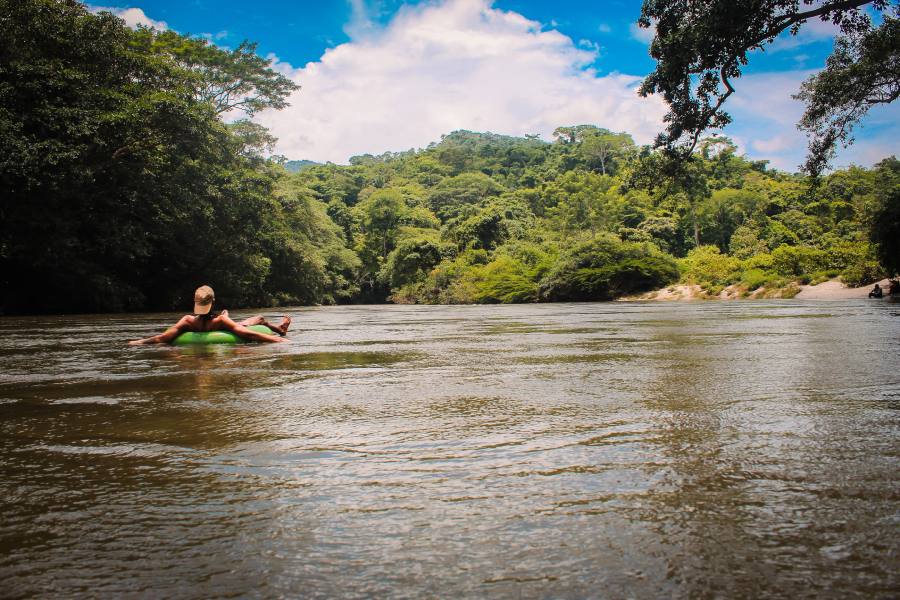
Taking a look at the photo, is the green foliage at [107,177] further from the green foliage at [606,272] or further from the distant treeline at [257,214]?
→ the green foliage at [606,272]

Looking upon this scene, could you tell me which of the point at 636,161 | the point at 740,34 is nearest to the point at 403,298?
the point at 636,161

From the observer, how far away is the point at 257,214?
24141mm

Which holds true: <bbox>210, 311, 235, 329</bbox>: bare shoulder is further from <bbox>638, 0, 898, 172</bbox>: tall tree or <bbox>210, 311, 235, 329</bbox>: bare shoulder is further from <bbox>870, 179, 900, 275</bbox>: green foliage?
<bbox>870, 179, 900, 275</bbox>: green foliage

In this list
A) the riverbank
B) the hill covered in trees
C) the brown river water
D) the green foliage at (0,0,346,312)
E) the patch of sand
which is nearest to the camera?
the brown river water

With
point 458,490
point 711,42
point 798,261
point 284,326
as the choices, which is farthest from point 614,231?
point 458,490

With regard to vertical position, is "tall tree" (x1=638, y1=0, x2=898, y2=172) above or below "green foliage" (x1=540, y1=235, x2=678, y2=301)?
above

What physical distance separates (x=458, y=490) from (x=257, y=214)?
80.5ft

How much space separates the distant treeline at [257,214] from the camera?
13961 millimetres

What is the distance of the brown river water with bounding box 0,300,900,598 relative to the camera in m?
0.94

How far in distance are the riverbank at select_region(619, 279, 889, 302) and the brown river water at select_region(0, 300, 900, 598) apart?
22.5 meters

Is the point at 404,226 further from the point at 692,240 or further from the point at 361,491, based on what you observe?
the point at 361,491

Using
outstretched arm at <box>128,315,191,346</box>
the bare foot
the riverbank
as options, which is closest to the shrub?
the riverbank

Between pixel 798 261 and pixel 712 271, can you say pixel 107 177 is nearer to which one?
pixel 798 261

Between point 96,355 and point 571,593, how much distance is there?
17.2 feet
